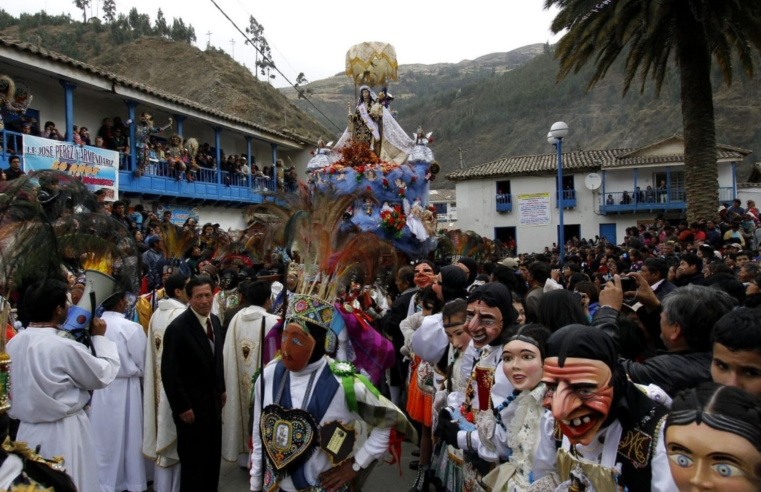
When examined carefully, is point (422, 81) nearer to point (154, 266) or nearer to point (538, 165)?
point (538, 165)

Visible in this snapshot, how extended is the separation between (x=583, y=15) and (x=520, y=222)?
20.8 meters

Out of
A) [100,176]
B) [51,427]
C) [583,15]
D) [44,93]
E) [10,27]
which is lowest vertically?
[51,427]

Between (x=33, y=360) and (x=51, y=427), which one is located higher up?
(x=33, y=360)

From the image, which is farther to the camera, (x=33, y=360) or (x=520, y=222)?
(x=520, y=222)

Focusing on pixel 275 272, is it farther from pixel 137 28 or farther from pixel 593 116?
pixel 593 116

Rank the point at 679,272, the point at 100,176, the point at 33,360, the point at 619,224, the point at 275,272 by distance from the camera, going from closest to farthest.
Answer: the point at 33,360, the point at 679,272, the point at 275,272, the point at 100,176, the point at 619,224

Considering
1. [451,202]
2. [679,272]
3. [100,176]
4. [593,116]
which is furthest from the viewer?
[593,116]

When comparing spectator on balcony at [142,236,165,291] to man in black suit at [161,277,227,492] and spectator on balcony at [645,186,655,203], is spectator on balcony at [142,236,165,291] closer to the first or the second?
man in black suit at [161,277,227,492]

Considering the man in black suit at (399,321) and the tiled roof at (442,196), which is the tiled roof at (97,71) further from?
the tiled roof at (442,196)

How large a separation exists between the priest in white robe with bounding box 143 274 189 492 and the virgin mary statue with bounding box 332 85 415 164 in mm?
8836

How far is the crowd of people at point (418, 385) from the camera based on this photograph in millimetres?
2043

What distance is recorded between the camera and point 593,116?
6156 centimetres

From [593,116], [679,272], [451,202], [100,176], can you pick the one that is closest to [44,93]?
[100,176]

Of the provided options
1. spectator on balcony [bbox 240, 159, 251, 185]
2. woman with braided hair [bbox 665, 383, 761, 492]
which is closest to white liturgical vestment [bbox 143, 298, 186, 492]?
woman with braided hair [bbox 665, 383, 761, 492]
